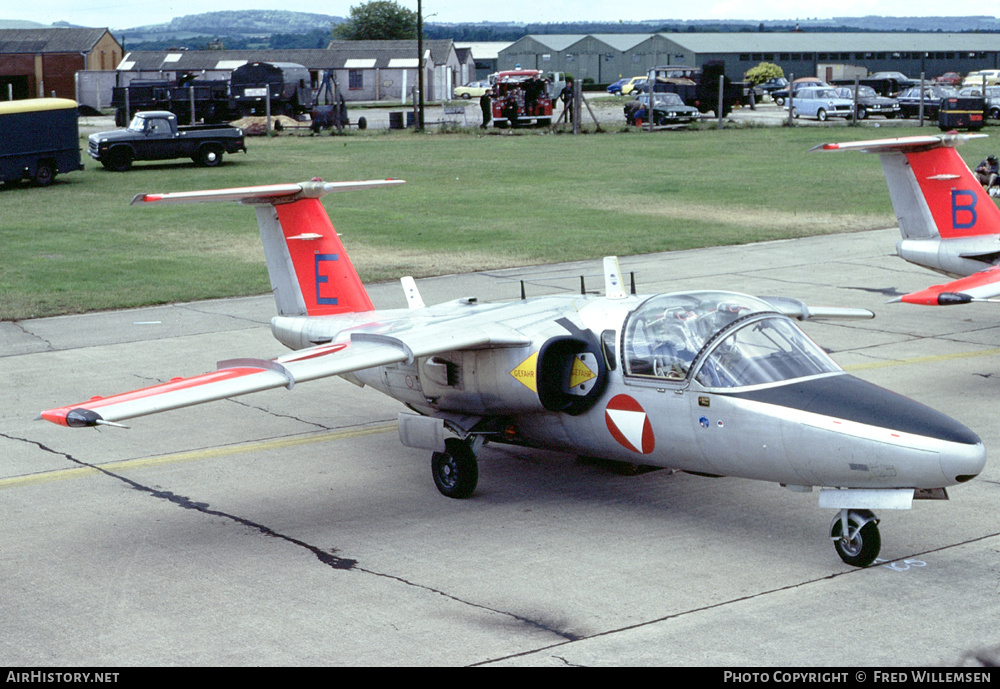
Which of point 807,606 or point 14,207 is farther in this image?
point 14,207

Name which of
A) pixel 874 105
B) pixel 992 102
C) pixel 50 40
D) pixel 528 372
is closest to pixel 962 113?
pixel 992 102

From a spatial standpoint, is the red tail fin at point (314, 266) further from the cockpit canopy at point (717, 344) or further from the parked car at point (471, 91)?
the parked car at point (471, 91)

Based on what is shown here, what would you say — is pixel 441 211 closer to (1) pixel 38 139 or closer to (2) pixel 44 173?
(1) pixel 38 139

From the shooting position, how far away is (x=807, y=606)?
8.76 metres

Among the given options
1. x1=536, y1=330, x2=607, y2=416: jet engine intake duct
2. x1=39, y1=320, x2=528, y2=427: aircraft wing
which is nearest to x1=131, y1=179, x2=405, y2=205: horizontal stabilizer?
x1=39, y1=320, x2=528, y2=427: aircraft wing

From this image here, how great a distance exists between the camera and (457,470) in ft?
37.9

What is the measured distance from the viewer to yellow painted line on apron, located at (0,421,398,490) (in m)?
12.2

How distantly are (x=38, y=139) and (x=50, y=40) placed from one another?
7427 cm

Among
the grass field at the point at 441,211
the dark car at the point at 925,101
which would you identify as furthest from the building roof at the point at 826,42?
the grass field at the point at 441,211

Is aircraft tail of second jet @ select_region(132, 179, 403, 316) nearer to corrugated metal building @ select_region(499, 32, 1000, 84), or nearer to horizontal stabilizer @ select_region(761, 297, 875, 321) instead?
horizontal stabilizer @ select_region(761, 297, 875, 321)

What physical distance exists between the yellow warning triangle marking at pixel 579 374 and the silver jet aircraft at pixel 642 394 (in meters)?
0.02
